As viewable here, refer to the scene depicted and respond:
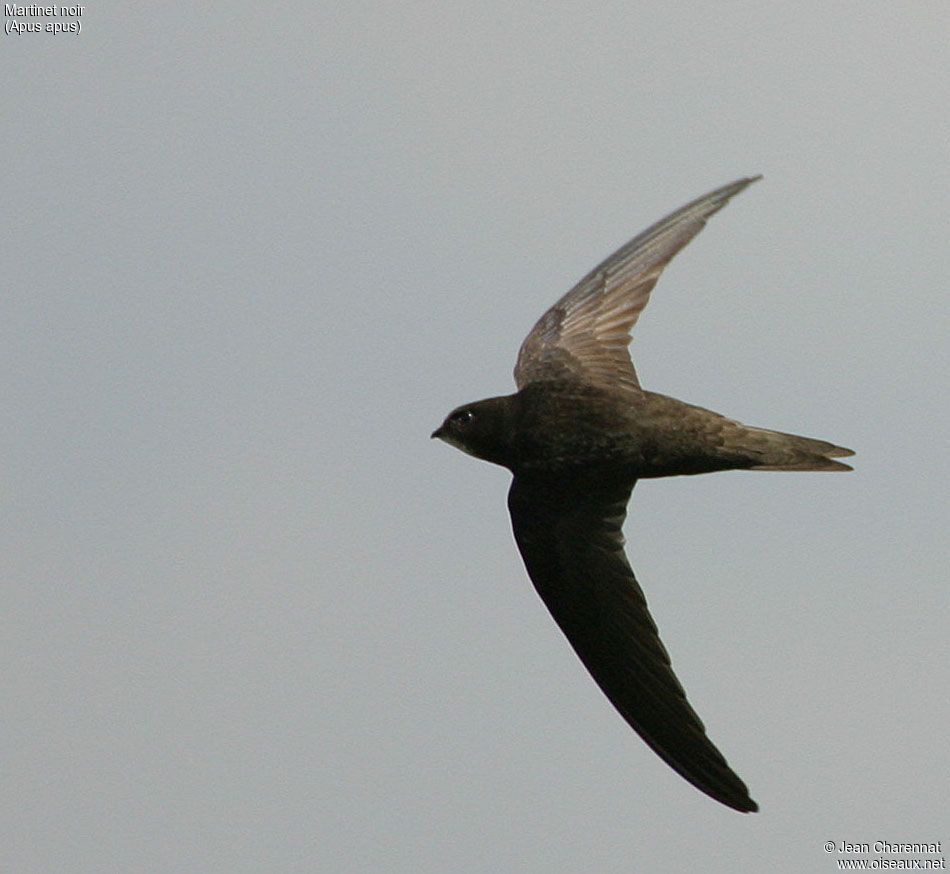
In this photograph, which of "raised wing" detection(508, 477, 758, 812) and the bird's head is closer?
"raised wing" detection(508, 477, 758, 812)

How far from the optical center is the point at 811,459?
396 inches

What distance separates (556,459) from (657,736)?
155 centimetres

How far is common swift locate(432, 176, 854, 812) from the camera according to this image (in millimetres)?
10094

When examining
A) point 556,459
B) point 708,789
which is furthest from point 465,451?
point 708,789

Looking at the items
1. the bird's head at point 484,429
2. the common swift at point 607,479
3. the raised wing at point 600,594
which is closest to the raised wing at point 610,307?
the common swift at point 607,479

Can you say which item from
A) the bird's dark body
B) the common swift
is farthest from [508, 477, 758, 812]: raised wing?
the bird's dark body

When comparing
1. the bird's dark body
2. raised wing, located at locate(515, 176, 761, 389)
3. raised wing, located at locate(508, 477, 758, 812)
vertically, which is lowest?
raised wing, located at locate(508, 477, 758, 812)

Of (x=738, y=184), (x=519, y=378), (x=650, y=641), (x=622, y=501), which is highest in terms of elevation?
(x=738, y=184)

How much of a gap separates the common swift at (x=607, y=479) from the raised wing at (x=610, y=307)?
30 millimetres

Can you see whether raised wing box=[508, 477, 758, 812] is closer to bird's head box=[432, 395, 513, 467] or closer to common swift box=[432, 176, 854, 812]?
common swift box=[432, 176, 854, 812]

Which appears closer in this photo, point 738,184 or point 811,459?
point 811,459

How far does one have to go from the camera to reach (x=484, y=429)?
34.4 ft

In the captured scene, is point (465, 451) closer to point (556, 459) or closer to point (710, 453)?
point (556, 459)

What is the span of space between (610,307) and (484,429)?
1.47 meters
